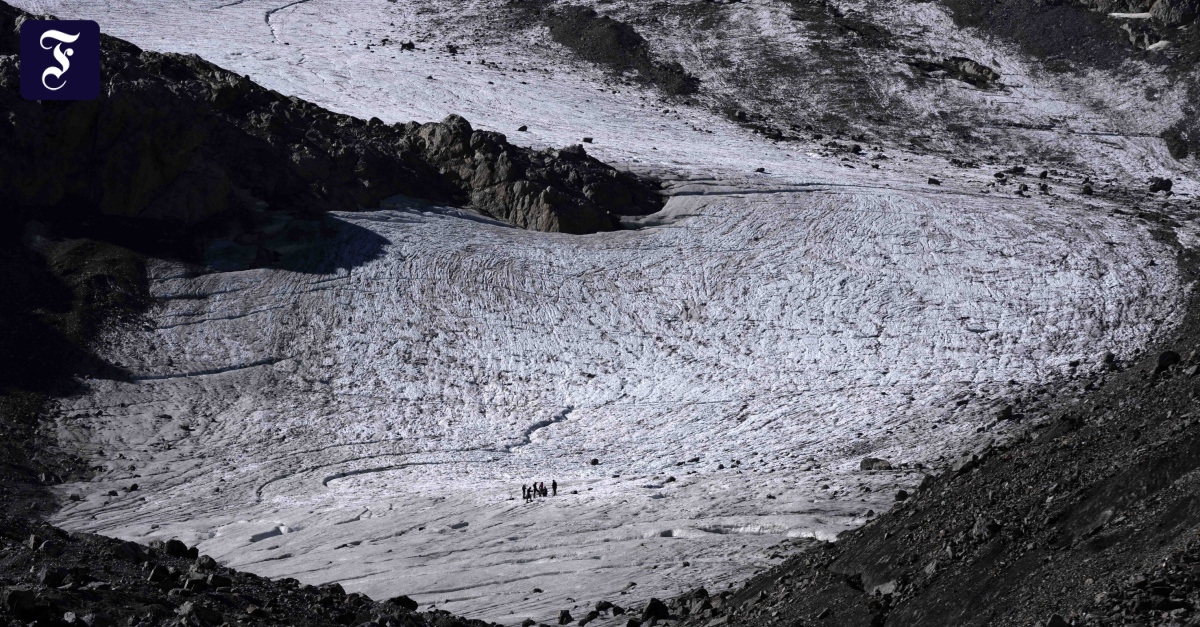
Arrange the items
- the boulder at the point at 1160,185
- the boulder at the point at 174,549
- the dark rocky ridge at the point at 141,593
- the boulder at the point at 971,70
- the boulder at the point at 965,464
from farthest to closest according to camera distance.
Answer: the boulder at the point at 971,70 < the boulder at the point at 1160,185 < the boulder at the point at 174,549 < the boulder at the point at 965,464 < the dark rocky ridge at the point at 141,593

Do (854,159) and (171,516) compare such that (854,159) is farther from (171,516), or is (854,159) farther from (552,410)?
(171,516)

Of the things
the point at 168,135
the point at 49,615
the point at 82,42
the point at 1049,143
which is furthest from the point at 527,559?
the point at 1049,143

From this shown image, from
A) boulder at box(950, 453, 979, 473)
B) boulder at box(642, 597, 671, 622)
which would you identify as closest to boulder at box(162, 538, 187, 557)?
boulder at box(642, 597, 671, 622)

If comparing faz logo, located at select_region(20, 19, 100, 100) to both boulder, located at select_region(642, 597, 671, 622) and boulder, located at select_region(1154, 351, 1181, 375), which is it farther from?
boulder, located at select_region(1154, 351, 1181, 375)

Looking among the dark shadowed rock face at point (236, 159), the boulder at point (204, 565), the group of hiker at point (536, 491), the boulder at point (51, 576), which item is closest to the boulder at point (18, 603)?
the boulder at point (51, 576)

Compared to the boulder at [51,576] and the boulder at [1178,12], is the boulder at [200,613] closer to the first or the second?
the boulder at [51,576]

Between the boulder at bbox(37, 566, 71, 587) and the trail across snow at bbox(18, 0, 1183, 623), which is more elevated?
the boulder at bbox(37, 566, 71, 587)
